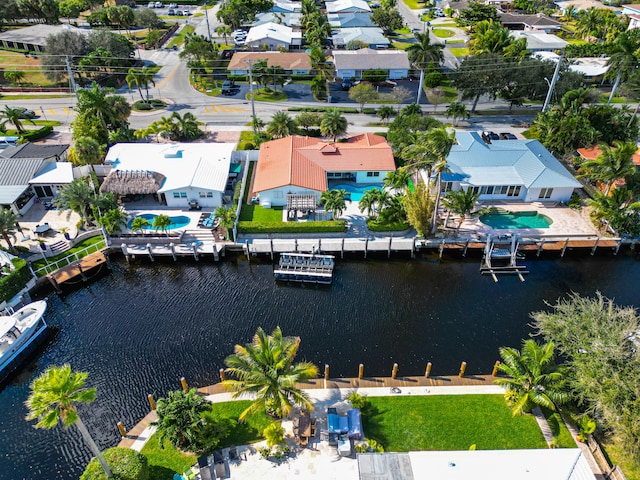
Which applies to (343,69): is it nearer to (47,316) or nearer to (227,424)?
(47,316)

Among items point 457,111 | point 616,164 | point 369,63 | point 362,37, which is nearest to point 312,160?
point 457,111

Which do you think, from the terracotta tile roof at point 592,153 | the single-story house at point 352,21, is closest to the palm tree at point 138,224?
the terracotta tile roof at point 592,153

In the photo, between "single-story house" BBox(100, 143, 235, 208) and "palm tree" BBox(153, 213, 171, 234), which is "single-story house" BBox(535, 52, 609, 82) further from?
"palm tree" BBox(153, 213, 171, 234)

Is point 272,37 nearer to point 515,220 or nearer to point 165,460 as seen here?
point 515,220

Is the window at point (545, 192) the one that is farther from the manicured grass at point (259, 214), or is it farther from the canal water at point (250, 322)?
the manicured grass at point (259, 214)

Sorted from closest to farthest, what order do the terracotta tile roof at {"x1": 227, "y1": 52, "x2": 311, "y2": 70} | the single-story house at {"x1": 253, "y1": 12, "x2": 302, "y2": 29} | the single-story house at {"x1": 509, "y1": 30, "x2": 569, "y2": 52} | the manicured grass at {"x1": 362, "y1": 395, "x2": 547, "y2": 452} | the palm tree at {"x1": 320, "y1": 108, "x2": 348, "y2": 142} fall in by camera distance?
the manicured grass at {"x1": 362, "y1": 395, "x2": 547, "y2": 452}
the palm tree at {"x1": 320, "y1": 108, "x2": 348, "y2": 142}
the terracotta tile roof at {"x1": 227, "y1": 52, "x2": 311, "y2": 70}
the single-story house at {"x1": 509, "y1": 30, "x2": 569, "y2": 52}
the single-story house at {"x1": 253, "y1": 12, "x2": 302, "y2": 29}

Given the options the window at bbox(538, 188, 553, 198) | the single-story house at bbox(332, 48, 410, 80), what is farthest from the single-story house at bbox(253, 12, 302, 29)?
the window at bbox(538, 188, 553, 198)
